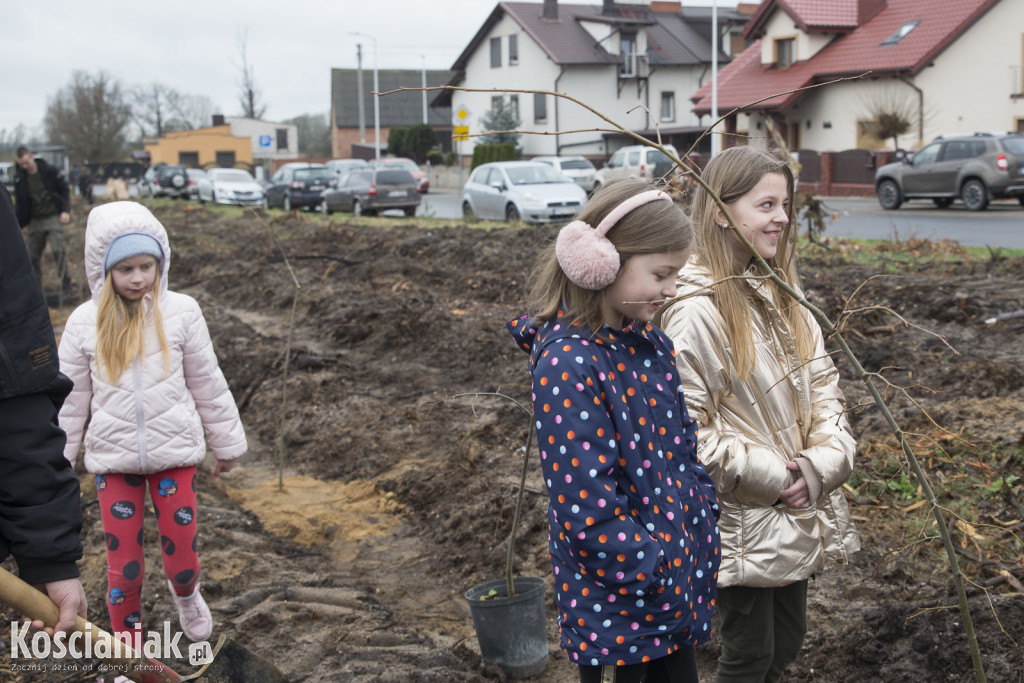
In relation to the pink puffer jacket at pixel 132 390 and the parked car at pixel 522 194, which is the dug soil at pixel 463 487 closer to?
the pink puffer jacket at pixel 132 390

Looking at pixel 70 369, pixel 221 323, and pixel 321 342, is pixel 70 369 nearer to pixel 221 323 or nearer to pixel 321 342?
pixel 321 342

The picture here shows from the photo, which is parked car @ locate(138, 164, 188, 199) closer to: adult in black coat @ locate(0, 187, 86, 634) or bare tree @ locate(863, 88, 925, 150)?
bare tree @ locate(863, 88, 925, 150)

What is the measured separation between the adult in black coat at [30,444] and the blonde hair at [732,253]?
1.65 metres

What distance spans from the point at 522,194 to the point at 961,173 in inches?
368

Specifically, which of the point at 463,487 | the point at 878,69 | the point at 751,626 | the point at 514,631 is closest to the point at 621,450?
the point at 751,626

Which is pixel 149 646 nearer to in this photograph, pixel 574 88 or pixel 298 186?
pixel 298 186

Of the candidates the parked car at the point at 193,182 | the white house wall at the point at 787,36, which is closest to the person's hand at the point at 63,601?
the white house wall at the point at 787,36

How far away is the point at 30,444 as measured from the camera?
1950mm

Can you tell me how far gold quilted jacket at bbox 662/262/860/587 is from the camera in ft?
7.80

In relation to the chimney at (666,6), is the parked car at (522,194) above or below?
below

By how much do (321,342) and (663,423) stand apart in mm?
7900

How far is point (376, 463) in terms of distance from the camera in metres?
6.33

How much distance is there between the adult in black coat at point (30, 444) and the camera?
1.93 metres

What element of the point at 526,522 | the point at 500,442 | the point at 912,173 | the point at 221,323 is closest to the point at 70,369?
the point at 526,522
